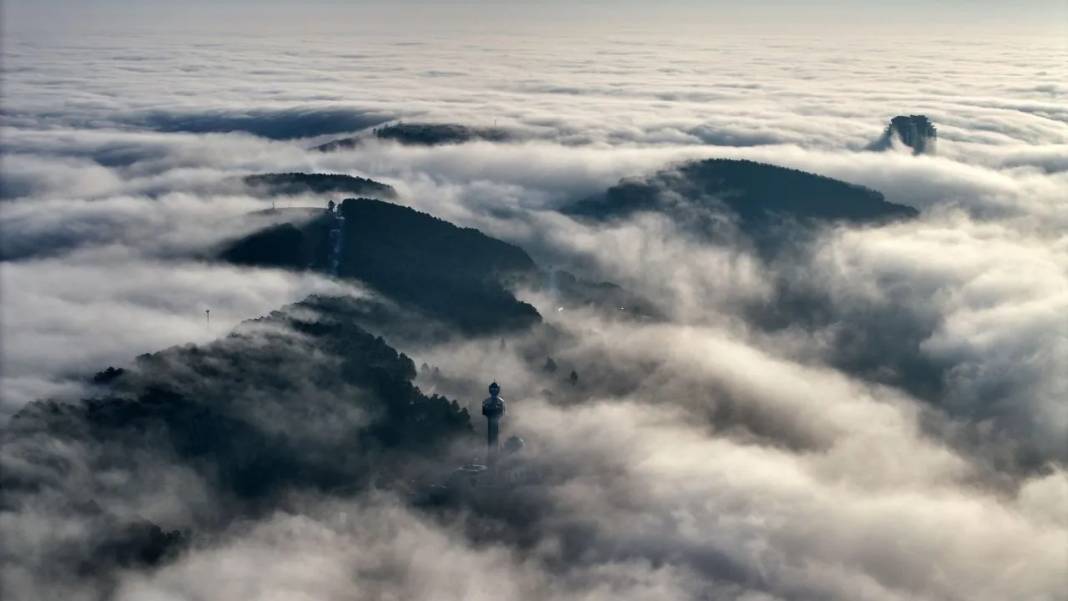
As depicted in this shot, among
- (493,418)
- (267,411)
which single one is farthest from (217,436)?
(493,418)

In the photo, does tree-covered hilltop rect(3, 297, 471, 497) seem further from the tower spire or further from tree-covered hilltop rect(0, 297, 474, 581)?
the tower spire

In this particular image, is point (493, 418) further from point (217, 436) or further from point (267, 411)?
point (217, 436)

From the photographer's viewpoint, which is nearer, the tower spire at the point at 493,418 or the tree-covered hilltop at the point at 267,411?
the tree-covered hilltop at the point at 267,411

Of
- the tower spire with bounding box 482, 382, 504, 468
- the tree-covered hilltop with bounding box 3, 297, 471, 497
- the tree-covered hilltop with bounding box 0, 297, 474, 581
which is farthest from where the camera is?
the tower spire with bounding box 482, 382, 504, 468

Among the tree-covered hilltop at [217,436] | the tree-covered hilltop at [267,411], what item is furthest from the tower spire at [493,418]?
the tree-covered hilltop at [267,411]

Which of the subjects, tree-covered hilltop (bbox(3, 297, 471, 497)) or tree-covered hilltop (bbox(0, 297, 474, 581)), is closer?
tree-covered hilltop (bbox(0, 297, 474, 581))

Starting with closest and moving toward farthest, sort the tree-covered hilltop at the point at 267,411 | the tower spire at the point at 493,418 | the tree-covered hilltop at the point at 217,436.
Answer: the tree-covered hilltop at the point at 217,436, the tree-covered hilltop at the point at 267,411, the tower spire at the point at 493,418

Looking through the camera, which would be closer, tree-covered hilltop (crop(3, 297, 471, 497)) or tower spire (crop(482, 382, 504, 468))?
tree-covered hilltop (crop(3, 297, 471, 497))

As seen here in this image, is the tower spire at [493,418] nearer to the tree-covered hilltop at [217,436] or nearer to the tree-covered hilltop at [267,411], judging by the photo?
the tree-covered hilltop at [217,436]

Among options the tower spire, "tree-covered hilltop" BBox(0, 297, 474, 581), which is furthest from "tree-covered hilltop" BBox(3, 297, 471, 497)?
the tower spire

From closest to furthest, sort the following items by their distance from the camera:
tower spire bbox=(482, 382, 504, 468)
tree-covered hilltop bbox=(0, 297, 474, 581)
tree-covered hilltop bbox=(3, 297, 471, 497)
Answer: tree-covered hilltop bbox=(0, 297, 474, 581) < tree-covered hilltop bbox=(3, 297, 471, 497) < tower spire bbox=(482, 382, 504, 468)

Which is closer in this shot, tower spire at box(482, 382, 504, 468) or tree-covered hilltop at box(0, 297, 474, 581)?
tree-covered hilltop at box(0, 297, 474, 581)
